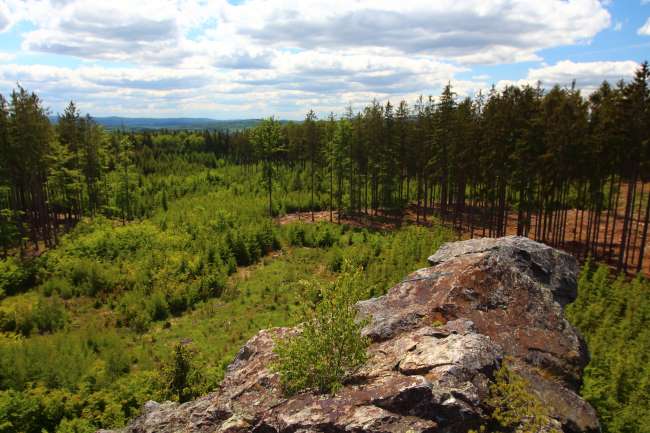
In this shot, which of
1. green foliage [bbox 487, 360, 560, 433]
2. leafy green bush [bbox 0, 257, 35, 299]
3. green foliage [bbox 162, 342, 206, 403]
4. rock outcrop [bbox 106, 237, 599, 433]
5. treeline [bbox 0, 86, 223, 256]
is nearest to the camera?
green foliage [bbox 487, 360, 560, 433]

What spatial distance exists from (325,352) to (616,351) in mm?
13084

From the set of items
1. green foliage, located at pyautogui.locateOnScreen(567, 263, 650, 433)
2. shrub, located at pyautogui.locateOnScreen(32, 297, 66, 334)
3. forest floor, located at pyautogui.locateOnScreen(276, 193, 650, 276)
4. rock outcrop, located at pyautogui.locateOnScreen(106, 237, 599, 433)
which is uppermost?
rock outcrop, located at pyautogui.locateOnScreen(106, 237, 599, 433)

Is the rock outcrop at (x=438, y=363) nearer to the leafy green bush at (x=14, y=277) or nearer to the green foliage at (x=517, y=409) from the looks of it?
the green foliage at (x=517, y=409)

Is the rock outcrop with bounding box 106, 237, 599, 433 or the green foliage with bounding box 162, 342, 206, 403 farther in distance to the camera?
the green foliage with bounding box 162, 342, 206, 403

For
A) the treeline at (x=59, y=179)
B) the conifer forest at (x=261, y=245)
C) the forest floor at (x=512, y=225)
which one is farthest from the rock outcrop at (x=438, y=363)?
the treeline at (x=59, y=179)

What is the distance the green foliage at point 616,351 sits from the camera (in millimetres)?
10211

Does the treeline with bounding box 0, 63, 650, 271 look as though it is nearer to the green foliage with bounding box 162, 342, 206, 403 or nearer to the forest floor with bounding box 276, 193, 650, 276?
the forest floor with bounding box 276, 193, 650, 276

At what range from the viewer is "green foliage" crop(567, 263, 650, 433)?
33.5 feet

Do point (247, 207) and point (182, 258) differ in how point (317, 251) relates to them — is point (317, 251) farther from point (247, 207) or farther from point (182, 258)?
point (247, 207)

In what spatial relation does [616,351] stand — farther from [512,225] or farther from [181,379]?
[512,225]

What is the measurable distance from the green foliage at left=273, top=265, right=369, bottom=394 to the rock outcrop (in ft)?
0.96

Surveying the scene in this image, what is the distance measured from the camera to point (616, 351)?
14.9 m

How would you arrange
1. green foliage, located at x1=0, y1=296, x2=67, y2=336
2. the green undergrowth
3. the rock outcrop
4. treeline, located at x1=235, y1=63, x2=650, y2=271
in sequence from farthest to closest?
1. treeline, located at x1=235, y1=63, x2=650, y2=271
2. green foliage, located at x1=0, y1=296, x2=67, y2=336
3. the green undergrowth
4. the rock outcrop

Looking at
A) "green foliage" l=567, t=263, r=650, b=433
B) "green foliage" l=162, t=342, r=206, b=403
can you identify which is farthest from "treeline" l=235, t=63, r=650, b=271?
"green foliage" l=162, t=342, r=206, b=403
